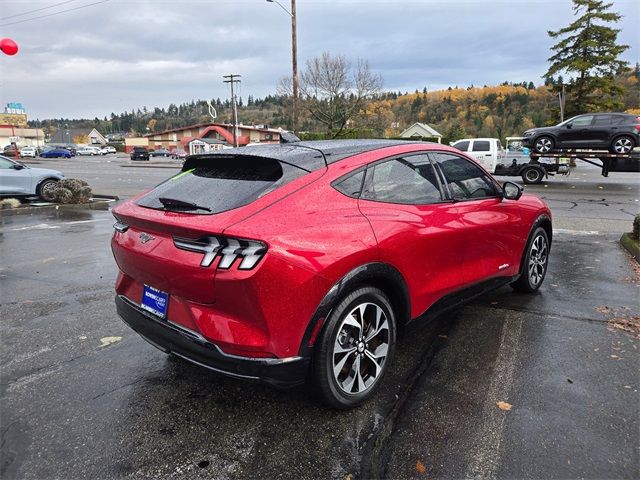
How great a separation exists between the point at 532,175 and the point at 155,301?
61.7 feet

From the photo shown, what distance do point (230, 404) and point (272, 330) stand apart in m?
0.82

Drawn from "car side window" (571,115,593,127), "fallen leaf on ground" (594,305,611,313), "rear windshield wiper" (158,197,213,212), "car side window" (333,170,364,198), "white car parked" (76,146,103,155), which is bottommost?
"fallen leaf on ground" (594,305,611,313)

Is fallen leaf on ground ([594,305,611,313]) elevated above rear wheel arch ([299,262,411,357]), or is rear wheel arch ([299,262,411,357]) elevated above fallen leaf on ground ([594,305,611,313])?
rear wheel arch ([299,262,411,357])

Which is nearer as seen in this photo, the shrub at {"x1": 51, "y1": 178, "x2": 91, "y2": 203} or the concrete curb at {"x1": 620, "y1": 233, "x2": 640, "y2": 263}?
the concrete curb at {"x1": 620, "y1": 233, "x2": 640, "y2": 263}

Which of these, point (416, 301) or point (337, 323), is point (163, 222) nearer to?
point (337, 323)

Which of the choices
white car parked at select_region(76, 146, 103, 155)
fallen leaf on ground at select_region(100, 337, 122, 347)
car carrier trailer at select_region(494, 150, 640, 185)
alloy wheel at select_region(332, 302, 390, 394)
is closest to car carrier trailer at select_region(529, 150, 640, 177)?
car carrier trailer at select_region(494, 150, 640, 185)

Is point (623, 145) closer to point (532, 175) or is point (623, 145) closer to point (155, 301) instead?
point (532, 175)

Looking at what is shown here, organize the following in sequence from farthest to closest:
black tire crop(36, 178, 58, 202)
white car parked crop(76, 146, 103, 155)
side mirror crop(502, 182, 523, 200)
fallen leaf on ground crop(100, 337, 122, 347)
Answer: white car parked crop(76, 146, 103, 155) → black tire crop(36, 178, 58, 202) → side mirror crop(502, 182, 523, 200) → fallen leaf on ground crop(100, 337, 122, 347)

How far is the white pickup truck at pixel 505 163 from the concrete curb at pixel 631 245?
39.7 ft

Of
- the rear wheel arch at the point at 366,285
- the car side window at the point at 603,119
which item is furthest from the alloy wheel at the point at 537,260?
the car side window at the point at 603,119

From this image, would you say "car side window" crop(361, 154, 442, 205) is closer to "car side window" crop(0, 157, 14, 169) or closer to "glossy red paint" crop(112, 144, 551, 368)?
"glossy red paint" crop(112, 144, 551, 368)

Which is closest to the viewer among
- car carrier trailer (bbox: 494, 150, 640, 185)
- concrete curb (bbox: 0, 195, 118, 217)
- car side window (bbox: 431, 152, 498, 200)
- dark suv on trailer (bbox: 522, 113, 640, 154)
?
car side window (bbox: 431, 152, 498, 200)

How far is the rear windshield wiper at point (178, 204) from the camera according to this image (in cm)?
255

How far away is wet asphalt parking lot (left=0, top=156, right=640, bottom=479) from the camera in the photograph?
7.47ft
